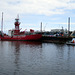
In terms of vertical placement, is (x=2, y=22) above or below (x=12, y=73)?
above

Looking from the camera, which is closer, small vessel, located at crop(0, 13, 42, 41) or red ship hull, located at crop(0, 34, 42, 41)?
red ship hull, located at crop(0, 34, 42, 41)

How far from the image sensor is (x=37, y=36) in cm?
8119

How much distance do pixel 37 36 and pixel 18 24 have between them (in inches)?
784

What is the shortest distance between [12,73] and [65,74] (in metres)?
5.59

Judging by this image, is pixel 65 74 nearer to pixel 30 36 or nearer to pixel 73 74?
pixel 73 74

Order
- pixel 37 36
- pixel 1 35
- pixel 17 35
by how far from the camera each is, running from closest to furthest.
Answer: pixel 37 36, pixel 17 35, pixel 1 35

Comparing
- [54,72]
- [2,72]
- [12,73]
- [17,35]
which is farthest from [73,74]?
[17,35]

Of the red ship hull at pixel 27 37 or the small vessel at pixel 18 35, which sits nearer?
the red ship hull at pixel 27 37

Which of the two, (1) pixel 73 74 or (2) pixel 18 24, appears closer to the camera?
(1) pixel 73 74

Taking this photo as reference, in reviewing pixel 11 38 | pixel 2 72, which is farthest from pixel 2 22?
pixel 2 72

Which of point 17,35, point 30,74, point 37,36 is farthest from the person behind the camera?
point 17,35

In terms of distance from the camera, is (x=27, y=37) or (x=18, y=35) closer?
(x=27, y=37)

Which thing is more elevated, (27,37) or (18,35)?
(18,35)

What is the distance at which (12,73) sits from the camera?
1593cm
